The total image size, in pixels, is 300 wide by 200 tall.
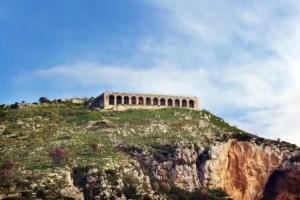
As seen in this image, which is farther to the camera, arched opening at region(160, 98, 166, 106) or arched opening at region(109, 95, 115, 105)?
arched opening at region(160, 98, 166, 106)

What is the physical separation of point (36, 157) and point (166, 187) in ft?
78.1

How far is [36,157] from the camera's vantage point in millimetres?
151625

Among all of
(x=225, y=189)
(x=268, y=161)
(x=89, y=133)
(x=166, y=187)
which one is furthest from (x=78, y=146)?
(x=268, y=161)

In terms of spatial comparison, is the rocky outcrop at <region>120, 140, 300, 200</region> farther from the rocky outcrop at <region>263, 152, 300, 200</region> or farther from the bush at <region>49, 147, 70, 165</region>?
the bush at <region>49, 147, 70, 165</region>

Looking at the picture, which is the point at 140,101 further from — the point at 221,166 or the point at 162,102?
the point at 221,166

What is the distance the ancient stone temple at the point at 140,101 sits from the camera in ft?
590

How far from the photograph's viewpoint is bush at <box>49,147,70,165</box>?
149750 millimetres

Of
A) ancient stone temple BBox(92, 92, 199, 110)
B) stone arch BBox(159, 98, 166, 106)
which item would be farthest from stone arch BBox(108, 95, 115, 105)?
stone arch BBox(159, 98, 166, 106)

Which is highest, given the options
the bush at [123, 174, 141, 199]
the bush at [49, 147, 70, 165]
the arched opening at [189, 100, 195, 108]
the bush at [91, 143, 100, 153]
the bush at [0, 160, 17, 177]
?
the arched opening at [189, 100, 195, 108]

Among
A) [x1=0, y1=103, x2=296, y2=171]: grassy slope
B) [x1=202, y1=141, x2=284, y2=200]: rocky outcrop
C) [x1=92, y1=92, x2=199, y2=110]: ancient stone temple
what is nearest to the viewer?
[x1=0, y1=103, x2=296, y2=171]: grassy slope

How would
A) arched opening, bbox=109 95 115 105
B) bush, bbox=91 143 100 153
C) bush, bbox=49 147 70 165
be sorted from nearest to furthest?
bush, bbox=49 147 70 165
bush, bbox=91 143 100 153
arched opening, bbox=109 95 115 105

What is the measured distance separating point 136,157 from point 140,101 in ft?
99.7

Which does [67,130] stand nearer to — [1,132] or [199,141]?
[1,132]

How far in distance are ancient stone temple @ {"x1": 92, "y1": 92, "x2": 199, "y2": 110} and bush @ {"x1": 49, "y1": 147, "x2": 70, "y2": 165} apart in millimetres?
27091
